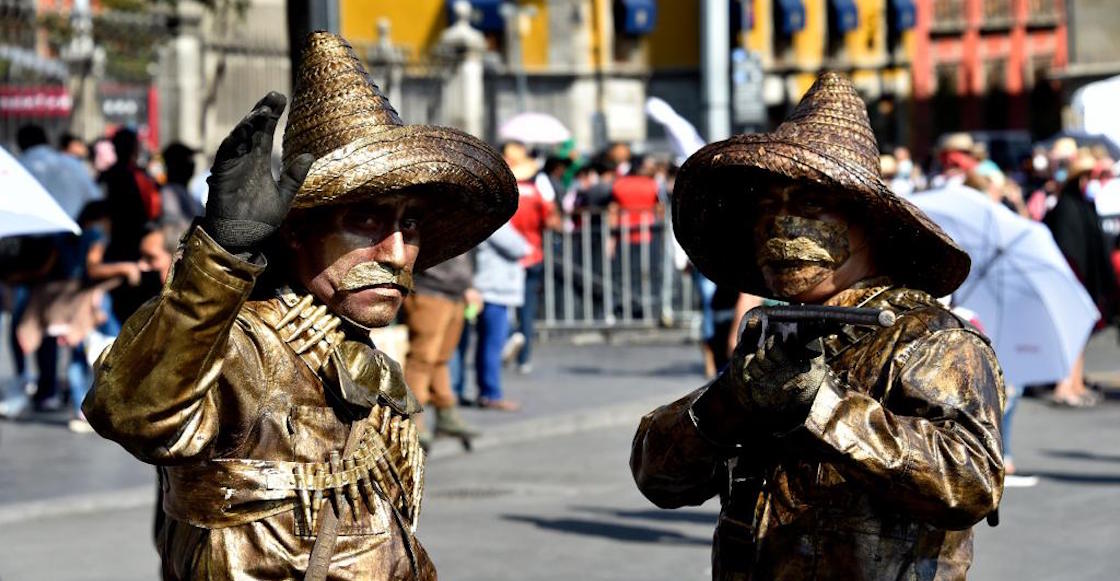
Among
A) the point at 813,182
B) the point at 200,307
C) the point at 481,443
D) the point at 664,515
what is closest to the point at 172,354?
the point at 200,307

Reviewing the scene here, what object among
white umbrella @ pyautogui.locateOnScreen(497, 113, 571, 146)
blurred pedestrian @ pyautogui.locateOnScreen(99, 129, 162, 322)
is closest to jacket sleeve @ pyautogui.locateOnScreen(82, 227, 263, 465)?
blurred pedestrian @ pyautogui.locateOnScreen(99, 129, 162, 322)

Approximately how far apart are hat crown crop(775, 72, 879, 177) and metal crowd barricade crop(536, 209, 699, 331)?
48.3 feet

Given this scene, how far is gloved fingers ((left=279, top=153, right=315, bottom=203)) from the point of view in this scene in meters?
3.38

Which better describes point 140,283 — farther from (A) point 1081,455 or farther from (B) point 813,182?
(B) point 813,182

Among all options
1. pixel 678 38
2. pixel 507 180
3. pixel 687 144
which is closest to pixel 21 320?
pixel 687 144

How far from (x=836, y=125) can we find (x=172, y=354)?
157 cm

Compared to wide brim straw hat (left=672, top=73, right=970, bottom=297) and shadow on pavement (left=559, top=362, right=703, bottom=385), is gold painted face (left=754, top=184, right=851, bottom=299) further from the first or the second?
shadow on pavement (left=559, top=362, right=703, bottom=385)

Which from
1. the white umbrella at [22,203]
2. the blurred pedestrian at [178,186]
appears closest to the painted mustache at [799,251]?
the white umbrella at [22,203]

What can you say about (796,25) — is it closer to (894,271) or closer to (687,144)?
(687,144)

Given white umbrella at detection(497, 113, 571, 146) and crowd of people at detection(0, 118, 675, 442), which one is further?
white umbrella at detection(497, 113, 571, 146)

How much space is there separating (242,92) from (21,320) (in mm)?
5694

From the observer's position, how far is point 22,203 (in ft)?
18.4

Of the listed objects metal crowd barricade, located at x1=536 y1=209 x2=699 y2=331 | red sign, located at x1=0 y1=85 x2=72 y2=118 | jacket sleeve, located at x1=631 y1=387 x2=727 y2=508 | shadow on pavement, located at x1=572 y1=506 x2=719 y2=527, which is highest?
red sign, located at x1=0 y1=85 x2=72 y2=118

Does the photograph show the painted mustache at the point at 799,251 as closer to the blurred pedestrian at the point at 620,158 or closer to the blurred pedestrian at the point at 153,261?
the blurred pedestrian at the point at 153,261
